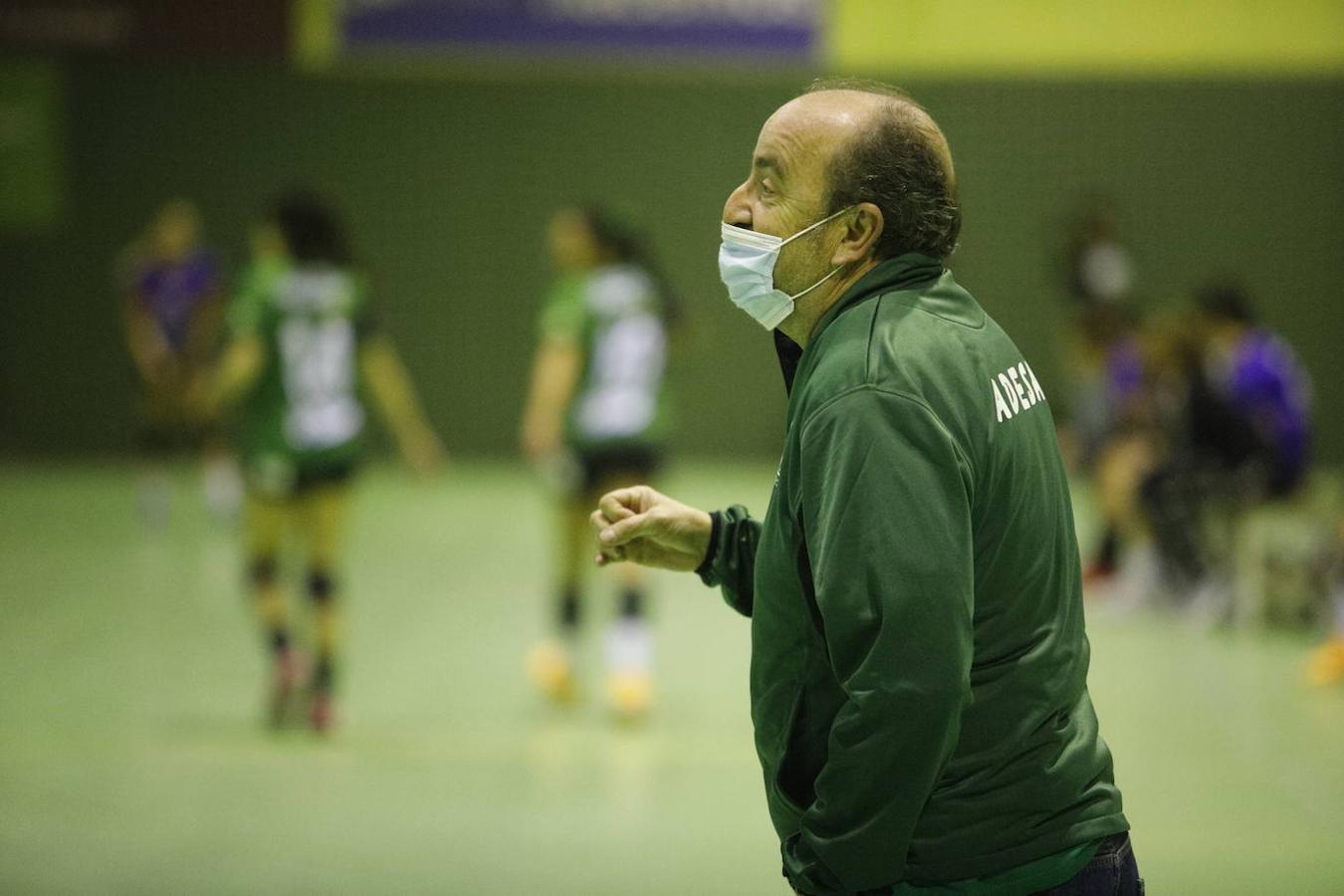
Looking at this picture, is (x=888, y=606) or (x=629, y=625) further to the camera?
(x=629, y=625)

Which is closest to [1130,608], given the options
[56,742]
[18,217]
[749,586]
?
[56,742]

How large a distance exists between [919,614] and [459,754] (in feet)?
13.5

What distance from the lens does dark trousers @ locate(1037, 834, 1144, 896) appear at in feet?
5.76

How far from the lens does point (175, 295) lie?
1059 cm

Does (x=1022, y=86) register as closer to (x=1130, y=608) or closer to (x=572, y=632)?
Answer: (x=1130, y=608)

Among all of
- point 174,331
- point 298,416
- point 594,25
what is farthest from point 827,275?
point 594,25

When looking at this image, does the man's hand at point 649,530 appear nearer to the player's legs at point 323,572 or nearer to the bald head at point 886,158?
the bald head at point 886,158

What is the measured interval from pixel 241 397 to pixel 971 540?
15.1ft

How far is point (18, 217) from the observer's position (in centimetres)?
1306

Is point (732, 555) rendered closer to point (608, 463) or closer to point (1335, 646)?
point (608, 463)

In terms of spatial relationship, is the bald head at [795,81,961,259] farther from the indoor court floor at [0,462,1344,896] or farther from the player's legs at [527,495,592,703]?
the player's legs at [527,495,592,703]

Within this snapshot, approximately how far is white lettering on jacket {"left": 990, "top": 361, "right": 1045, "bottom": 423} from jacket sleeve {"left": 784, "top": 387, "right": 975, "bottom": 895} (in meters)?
0.13

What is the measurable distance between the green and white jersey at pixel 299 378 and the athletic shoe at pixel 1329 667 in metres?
4.09

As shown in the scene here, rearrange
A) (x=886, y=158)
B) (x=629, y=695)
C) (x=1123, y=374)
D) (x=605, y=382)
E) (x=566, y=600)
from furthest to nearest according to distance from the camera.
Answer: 1. (x=1123, y=374)
2. (x=566, y=600)
3. (x=605, y=382)
4. (x=629, y=695)
5. (x=886, y=158)
